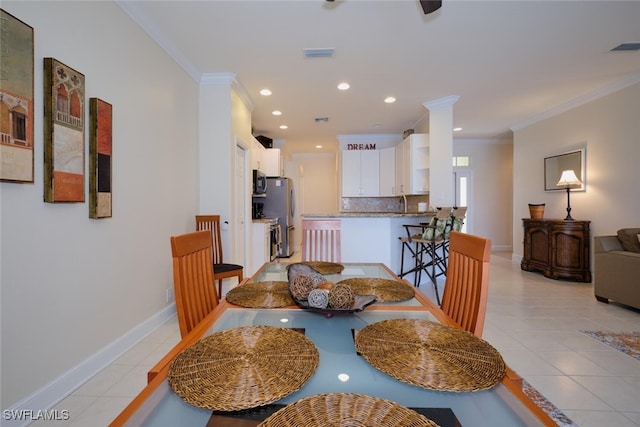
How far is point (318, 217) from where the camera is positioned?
3.65 meters

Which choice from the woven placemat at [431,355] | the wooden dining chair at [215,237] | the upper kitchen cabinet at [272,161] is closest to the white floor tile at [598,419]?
the woven placemat at [431,355]

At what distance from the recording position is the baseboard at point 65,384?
141cm

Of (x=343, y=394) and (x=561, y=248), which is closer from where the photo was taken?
(x=343, y=394)

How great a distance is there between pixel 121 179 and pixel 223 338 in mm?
1850

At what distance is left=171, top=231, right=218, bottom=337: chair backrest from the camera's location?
1.12 m

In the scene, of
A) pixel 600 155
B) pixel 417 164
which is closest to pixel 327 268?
pixel 417 164

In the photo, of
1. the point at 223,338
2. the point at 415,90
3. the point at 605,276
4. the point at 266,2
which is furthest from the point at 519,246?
the point at 223,338

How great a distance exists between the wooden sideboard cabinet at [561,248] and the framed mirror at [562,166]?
2.08ft

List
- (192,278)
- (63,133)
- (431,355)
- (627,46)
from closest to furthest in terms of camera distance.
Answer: (431,355)
(192,278)
(63,133)
(627,46)

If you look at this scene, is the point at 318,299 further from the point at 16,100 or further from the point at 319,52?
the point at 319,52

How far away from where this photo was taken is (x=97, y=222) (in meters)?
1.93

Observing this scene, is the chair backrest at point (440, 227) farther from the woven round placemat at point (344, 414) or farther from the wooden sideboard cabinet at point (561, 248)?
the woven round placemat at point (344, 414)

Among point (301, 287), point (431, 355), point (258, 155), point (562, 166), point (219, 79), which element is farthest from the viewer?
point (258, 155)

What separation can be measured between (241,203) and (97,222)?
2160 mm
